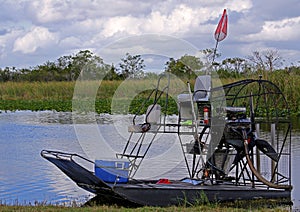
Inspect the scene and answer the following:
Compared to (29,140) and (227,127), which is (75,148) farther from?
(227,127)

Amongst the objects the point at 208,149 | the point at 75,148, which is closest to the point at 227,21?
the point at 208,149

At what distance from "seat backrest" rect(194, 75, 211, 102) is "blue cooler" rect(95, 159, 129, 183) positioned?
1.46 m

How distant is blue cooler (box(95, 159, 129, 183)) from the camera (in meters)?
8.78

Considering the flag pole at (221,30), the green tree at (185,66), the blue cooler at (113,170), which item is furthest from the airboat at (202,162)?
the flag pole at (221,30)

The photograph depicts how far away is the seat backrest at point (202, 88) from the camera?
9062 millimetres

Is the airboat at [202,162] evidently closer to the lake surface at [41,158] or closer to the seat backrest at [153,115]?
the seat backrest at [153,115]

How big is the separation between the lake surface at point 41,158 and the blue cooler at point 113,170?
0.67m

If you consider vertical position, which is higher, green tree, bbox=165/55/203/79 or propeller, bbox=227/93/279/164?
green tree, bbox=165/55/203/79

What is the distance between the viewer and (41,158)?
13773mm

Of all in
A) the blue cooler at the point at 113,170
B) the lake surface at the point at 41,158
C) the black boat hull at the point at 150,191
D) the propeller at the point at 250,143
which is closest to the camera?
the black boat hull at the point at 150,191

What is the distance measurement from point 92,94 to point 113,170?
1847mm

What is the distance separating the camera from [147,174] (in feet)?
38.2

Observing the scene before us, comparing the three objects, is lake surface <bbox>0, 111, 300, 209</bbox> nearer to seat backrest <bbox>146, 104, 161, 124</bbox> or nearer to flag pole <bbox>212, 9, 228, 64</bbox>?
seat backrest <bbox>146, 104, 161, 124</bbox>

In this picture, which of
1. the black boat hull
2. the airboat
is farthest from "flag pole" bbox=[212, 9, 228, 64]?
the black boat hull
